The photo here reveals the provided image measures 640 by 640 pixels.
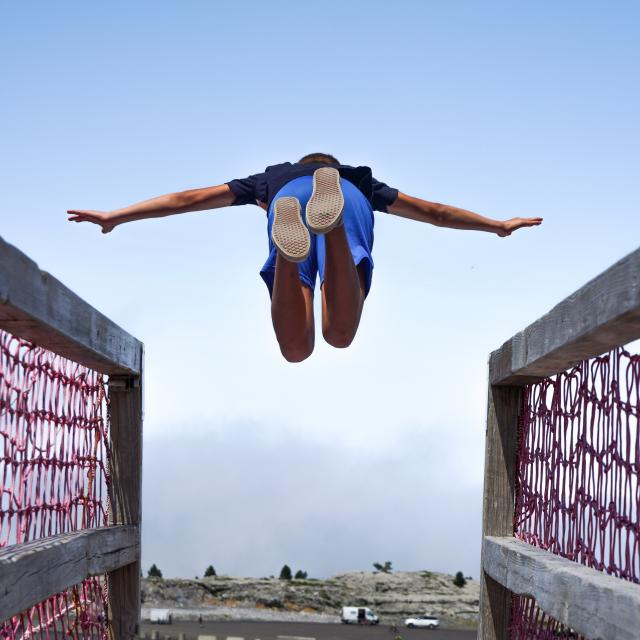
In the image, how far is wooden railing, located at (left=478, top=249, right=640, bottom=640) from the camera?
2605 mm

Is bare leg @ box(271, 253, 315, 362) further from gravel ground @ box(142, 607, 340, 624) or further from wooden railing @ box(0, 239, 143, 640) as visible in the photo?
gravel ground @ box(142, 607, 340, 624)

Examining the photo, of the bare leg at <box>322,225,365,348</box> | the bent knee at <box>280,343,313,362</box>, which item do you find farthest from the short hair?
the bent knee at <box>280,343,313,362</box>

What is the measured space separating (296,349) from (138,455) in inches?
37.8

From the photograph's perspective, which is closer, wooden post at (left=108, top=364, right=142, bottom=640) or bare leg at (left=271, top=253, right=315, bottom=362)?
bare leg at (left=271, top=253, right=315, bottom=362)

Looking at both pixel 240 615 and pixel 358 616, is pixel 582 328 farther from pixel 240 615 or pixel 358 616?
pixel 358 616

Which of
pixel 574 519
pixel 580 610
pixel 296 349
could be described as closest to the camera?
pixel 580 610

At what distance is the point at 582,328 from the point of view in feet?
9.91

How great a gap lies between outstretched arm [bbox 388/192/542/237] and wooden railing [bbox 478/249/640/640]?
1.05 meters

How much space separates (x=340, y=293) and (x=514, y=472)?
1.20 meters

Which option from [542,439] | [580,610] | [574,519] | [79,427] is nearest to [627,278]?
[580,610]

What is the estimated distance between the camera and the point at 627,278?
8.39 feet

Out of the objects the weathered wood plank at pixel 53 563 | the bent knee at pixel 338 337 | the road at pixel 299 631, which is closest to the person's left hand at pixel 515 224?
the bent knee at pixel 338 337

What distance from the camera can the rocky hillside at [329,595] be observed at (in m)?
18.7

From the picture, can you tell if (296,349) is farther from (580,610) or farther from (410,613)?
(410,613)
